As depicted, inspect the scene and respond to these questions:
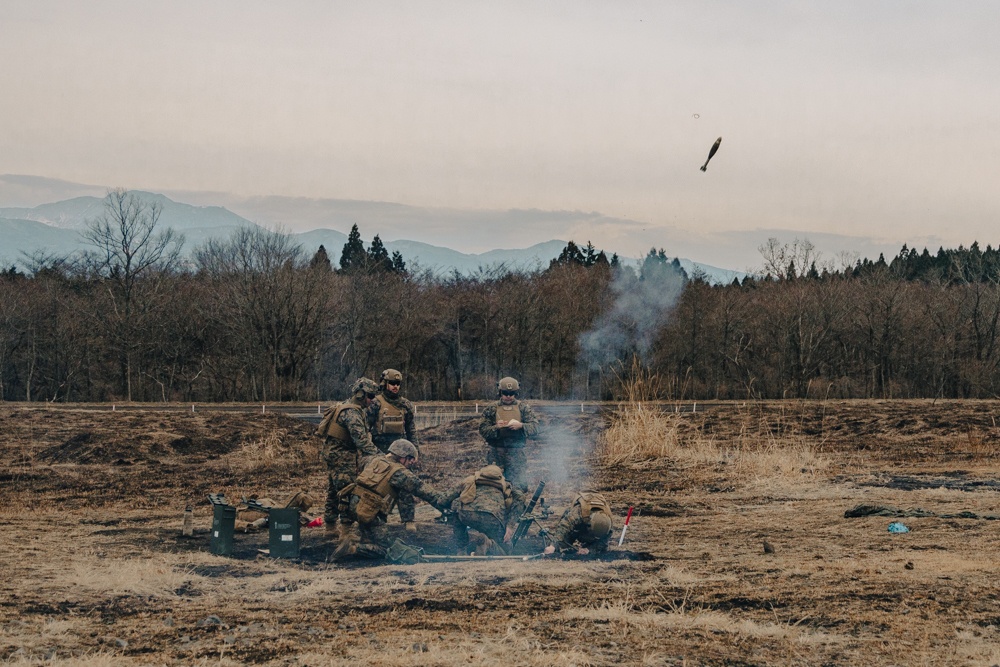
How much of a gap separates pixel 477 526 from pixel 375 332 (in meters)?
46.5

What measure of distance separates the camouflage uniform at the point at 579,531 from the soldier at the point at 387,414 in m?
3.09

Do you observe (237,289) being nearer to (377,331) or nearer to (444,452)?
(377,331)

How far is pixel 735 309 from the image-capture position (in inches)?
2044

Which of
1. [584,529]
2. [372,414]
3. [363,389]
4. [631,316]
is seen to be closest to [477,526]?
[584,529]

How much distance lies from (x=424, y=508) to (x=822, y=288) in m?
47.6

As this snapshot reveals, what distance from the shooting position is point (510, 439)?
46.4ft

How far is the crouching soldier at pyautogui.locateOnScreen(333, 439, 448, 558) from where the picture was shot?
37.2 feet

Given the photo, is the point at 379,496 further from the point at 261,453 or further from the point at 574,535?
the point at 261,453

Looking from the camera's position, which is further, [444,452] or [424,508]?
[444,452]

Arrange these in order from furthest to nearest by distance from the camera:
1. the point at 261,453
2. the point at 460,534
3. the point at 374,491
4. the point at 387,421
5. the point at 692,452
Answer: the point at 261,453 → the point at 692,452 → the point at 387,421 → the point at 460,534 → the point at 374,491

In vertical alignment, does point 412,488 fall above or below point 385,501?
above

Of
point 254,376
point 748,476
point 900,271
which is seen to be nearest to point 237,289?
point 254,376

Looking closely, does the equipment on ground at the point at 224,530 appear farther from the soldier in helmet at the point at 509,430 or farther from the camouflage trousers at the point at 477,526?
the soldier in helmet at the point at 509,430

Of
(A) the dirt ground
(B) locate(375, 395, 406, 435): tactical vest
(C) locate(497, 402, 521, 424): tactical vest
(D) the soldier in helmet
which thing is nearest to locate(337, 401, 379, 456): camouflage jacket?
(B) locate(375, 395, 406, 435): tactical vest
